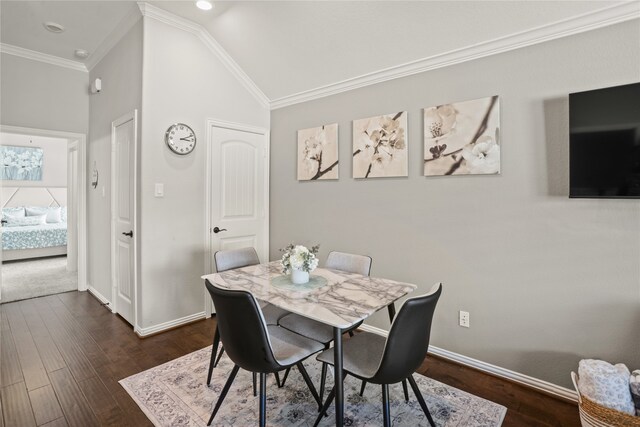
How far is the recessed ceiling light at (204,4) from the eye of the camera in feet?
8.98

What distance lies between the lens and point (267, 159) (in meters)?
3.90

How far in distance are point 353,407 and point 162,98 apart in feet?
9.94

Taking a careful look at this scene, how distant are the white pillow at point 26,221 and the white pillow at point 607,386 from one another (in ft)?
28.2

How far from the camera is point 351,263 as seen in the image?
246 centimetres

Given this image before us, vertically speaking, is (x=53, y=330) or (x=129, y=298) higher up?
(x=129, y=298)

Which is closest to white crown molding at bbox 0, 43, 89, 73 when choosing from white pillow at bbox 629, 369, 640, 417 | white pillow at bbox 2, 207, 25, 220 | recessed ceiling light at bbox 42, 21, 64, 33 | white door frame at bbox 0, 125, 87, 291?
recessed ceiling light at bbox 42, 21, 64, 33

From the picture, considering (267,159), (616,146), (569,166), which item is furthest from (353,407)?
(267,159)

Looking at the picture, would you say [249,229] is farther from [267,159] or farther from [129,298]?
[129,298]

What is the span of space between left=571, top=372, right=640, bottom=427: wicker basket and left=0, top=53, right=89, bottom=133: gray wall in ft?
17.7

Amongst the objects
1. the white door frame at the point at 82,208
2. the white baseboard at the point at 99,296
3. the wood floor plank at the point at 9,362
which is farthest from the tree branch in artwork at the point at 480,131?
the white door frame at the point at 82,208

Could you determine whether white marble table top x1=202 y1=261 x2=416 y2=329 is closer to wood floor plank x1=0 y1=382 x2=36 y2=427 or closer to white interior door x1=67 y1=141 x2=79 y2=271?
wood floor plank x1=0 y1=382 x2=36 y2=427

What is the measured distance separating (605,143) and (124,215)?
3.96m

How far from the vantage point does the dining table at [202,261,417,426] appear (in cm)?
147

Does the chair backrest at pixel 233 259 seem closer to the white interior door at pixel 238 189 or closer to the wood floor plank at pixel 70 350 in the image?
the white interior door at pixel 238 189
